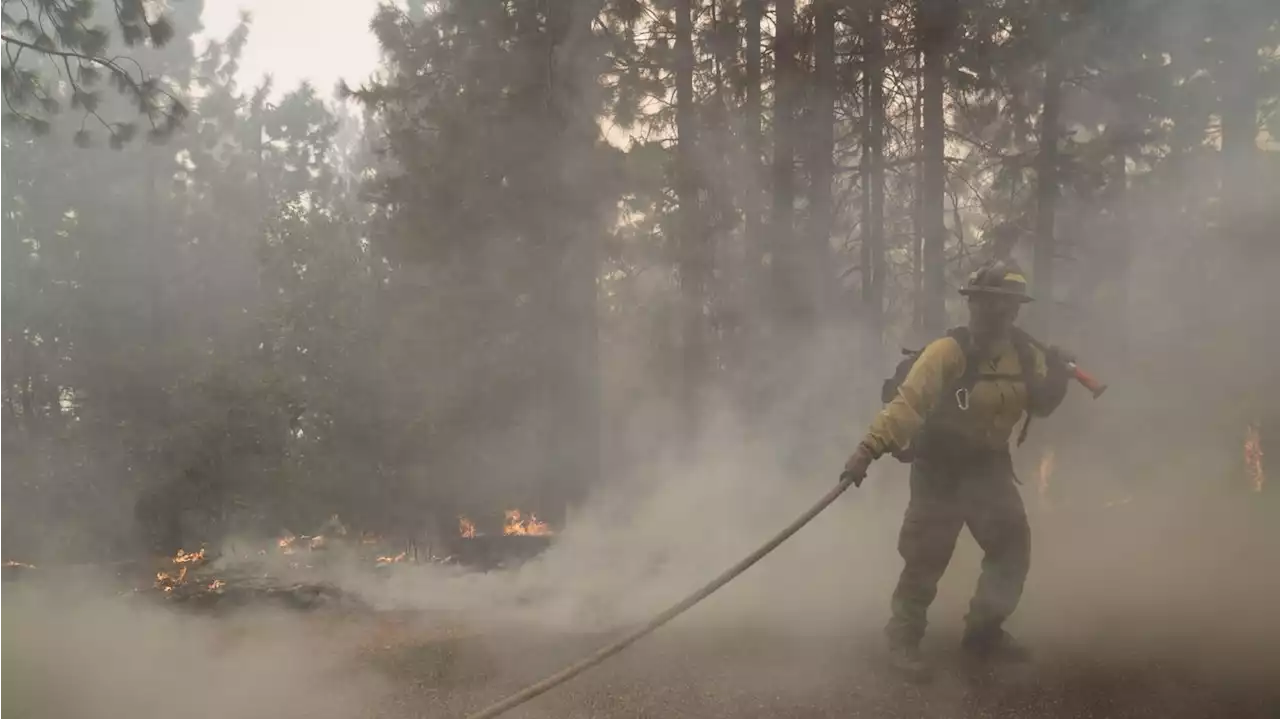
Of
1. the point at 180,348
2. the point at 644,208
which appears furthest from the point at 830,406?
the point at 180,348

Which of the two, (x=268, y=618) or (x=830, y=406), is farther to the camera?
(x=830, y=406)

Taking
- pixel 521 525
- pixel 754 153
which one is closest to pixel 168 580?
pixel 521 525

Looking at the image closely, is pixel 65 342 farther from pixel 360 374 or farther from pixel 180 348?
pixel 360 374

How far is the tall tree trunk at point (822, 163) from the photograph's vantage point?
32.1ft

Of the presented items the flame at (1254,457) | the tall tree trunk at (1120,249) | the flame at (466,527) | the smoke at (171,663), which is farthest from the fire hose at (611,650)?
the flame at (466,527)

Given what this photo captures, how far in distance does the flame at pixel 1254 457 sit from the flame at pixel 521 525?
8.79 m

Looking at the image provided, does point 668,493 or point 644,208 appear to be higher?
point 644,208

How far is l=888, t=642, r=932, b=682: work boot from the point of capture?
4.71m

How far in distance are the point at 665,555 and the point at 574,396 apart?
3505mm

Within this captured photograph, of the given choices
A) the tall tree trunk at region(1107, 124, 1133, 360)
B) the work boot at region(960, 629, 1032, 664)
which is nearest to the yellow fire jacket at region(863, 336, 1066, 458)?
the work boot at region(960, 629, 1032, 664)

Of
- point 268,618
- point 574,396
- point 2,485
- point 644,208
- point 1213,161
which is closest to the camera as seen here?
point 268,618

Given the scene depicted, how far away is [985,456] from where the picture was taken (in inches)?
200

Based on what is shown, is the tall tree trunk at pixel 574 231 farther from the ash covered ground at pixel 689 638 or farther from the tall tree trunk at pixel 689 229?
the ash covered ground at pixel 689 638

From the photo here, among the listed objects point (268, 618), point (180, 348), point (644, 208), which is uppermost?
point (644, 208)
